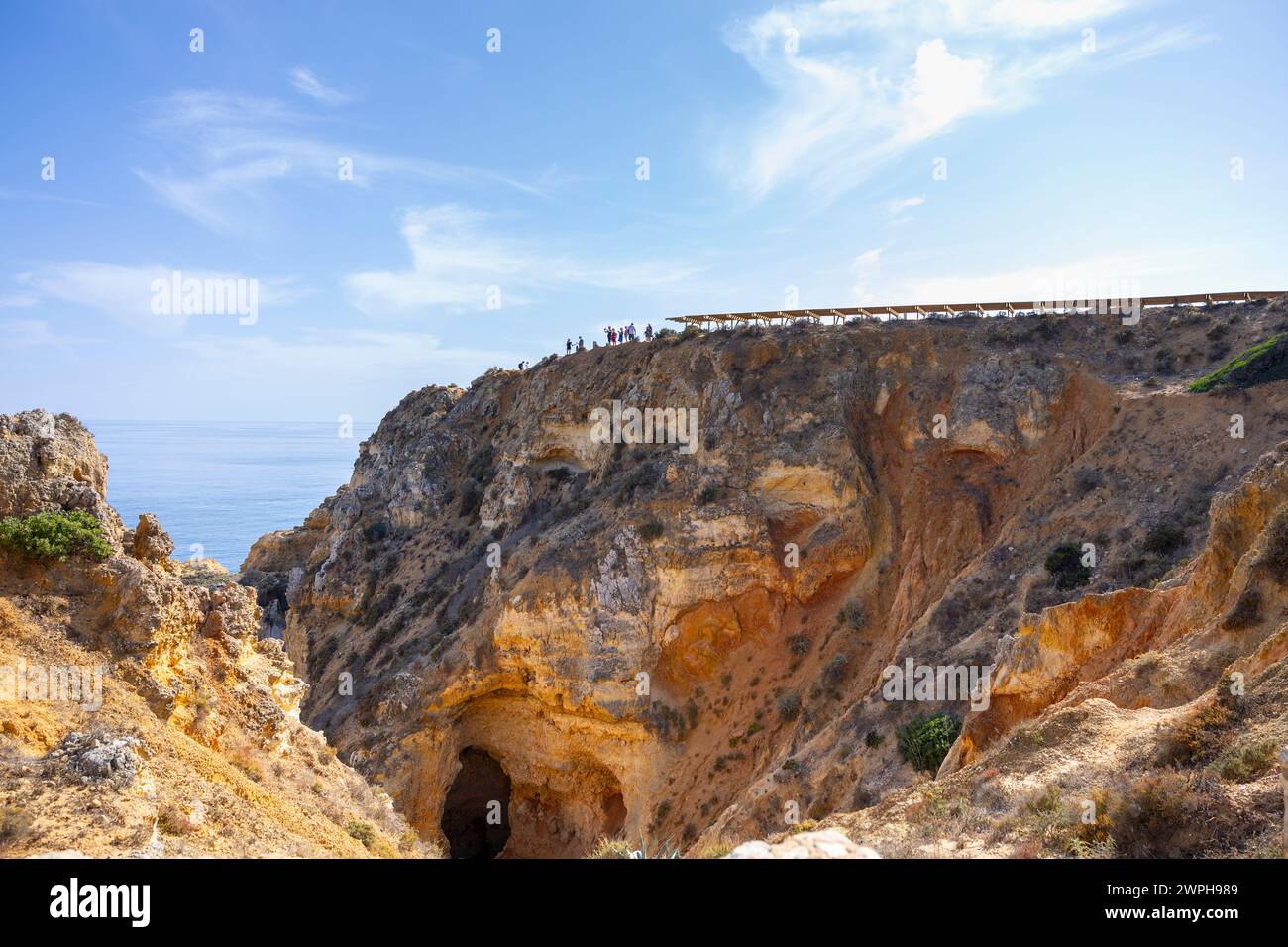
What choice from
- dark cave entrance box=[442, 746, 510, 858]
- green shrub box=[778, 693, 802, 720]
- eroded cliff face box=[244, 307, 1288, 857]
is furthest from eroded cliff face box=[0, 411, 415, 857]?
dark cave entrance box=[442, 746, 510, 858]

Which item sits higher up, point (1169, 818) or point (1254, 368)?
point (1254, 368)

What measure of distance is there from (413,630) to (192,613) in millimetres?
20885

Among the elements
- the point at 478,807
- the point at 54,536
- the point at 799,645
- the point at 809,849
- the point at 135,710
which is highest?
the point at 54,536

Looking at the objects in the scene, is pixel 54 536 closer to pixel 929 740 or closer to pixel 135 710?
pixel 135 710

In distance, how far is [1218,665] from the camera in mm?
11242

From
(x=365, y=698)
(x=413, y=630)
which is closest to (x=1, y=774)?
(x=365, y=698)

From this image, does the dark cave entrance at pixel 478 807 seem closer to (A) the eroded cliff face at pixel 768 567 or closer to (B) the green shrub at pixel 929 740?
(A) the eroded cliff face at pixel 768 567

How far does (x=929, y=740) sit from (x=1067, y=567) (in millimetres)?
6556

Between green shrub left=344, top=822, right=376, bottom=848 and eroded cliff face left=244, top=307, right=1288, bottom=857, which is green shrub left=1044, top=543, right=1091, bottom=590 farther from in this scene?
green shrub left=344, top=822, right=376, bottom=848

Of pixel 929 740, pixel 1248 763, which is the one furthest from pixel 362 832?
pixel 929 740

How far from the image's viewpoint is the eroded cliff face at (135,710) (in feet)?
26.1

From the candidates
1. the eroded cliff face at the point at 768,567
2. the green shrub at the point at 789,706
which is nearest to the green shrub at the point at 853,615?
the eroded cliff face at the point at 768,567

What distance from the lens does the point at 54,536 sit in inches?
438
